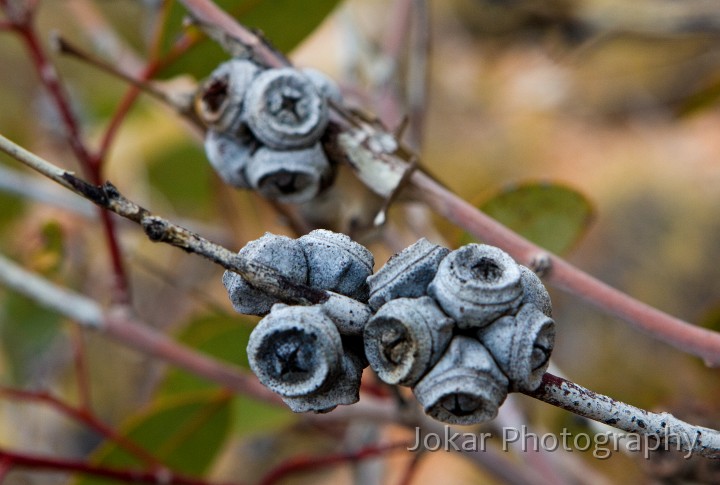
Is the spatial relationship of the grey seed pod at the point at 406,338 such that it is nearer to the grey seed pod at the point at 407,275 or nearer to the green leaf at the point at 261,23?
the grey seed pod at the point at 407,275

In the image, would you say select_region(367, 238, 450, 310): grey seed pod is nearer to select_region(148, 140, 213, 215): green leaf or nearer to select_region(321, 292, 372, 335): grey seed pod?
select_region(321, 292, 372, 335): grey seed pod

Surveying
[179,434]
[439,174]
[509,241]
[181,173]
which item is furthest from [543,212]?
[439,174]

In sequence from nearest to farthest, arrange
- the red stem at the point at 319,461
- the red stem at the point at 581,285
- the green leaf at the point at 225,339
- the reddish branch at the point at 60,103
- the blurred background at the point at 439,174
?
the red stem at the point at 581,285 < the reddish branch at the point at 60,103 < the red stem at the point at 319,461 < the green leaf at the point at 225,339 < the blurred background at the point at 439,174

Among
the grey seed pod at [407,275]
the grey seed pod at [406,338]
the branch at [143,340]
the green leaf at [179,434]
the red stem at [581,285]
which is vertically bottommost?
the green leaf at [179,434]

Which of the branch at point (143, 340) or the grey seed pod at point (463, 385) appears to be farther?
the branch at point (143, 340)

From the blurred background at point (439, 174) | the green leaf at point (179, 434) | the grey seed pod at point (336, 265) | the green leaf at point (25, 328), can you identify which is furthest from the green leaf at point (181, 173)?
the grey seed pod at point (336, 265)

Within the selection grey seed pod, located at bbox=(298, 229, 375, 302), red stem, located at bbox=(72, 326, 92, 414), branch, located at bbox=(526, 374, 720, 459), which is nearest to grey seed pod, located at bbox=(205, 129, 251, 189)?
grey seed pod, located at bbox=(298, 229, 375, 302)

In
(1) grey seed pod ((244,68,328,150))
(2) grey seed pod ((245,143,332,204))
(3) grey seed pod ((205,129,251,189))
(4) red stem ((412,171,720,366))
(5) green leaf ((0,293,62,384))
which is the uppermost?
(1) grey seed pod ((244,68,328,150))
